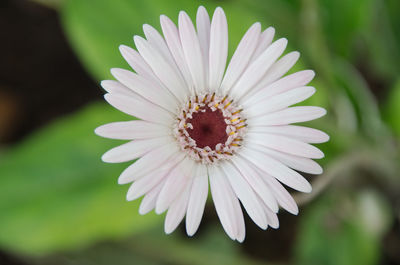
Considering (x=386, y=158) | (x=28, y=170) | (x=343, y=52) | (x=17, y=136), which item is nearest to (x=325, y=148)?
(x=386, y=158)

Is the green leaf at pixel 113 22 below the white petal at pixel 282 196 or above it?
above

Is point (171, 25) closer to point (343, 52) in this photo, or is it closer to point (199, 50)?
point (199, 50)

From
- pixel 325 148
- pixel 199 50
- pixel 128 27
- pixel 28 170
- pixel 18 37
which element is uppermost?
pixel 18 37

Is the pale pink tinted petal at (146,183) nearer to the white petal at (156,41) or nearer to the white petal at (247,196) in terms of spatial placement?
the white petal at (247,196)

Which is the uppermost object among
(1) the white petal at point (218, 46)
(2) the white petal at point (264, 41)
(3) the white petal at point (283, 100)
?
(1) the white petal at point (218, 46)

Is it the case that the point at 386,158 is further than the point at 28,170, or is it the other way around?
the point at 28,170

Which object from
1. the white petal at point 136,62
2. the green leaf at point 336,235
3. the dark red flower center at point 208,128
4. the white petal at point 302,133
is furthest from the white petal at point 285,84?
the green leaf at point 336,235

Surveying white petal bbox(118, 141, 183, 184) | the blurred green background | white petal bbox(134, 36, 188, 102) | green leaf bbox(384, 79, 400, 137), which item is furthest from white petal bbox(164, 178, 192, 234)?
green leaf bbox(384, 79, 400, 137)

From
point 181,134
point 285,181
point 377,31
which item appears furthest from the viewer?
point 377,31
